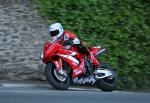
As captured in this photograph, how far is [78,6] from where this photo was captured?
11.3m

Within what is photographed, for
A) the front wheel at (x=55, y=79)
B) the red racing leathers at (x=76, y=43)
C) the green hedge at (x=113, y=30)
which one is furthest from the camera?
the green hedge at (x=113, y=30)

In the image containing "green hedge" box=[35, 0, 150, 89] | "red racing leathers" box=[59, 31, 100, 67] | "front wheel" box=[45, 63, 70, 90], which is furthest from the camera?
"green hedge" box=[35, 0, 150, 89]

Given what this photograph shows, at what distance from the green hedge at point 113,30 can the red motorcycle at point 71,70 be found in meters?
1.41

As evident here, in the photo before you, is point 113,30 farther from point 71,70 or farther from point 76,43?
point 71,70

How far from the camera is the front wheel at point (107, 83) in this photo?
9359 mm

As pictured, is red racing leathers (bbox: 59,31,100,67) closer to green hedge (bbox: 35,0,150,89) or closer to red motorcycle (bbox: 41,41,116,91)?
red motorcycle (bbox: 41,41,116,91)

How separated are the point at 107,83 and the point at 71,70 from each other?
0.76 m

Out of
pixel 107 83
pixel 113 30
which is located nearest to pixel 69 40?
pixel 107 83

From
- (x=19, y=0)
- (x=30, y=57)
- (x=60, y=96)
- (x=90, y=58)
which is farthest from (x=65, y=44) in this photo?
(x=60, y=96)

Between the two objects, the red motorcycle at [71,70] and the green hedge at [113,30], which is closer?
the red motorcycle at [71,70]

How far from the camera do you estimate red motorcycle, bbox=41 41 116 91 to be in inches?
357

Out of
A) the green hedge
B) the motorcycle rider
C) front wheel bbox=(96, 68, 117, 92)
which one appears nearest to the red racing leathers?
the motorcycle rider

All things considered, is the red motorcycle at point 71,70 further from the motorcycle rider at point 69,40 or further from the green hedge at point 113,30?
the green hedge at point 113,30

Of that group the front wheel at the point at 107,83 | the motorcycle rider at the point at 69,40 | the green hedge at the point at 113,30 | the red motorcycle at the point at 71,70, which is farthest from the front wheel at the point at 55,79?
the green hedge at the point at 113,30
